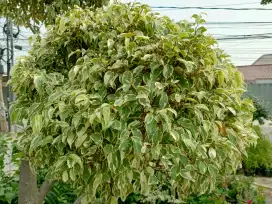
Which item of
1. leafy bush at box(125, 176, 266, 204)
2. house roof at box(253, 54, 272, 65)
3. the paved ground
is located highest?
house roof at box(253, 54, 272, 65)

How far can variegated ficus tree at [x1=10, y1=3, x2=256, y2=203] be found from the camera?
1207 millimetres

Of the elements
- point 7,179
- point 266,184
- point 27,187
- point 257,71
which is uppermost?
point 257,71

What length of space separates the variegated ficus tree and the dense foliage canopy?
421mm

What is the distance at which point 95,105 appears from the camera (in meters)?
1.24

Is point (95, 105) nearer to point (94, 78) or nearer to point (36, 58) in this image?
point (94, 78)

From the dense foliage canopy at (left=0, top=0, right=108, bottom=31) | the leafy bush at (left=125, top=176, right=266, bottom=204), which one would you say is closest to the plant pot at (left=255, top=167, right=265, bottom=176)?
the leafy bush at (left=125, top=176, right=266, bottom=204)

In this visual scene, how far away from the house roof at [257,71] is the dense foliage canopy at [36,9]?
1726 centimetres

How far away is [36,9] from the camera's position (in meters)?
2.07

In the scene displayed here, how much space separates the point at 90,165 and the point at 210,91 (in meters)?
0.56

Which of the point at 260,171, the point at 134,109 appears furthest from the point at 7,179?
the point at 260,171

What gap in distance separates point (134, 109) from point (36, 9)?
3.92 feet

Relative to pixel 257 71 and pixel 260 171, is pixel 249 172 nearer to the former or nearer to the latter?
pixel 260 171

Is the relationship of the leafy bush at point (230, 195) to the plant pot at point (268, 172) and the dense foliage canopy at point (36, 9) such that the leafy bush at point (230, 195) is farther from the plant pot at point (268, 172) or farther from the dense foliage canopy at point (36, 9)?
the dense foliage canopy at point (36, 9)

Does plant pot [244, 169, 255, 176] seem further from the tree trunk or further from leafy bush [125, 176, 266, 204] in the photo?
the tree trunk
